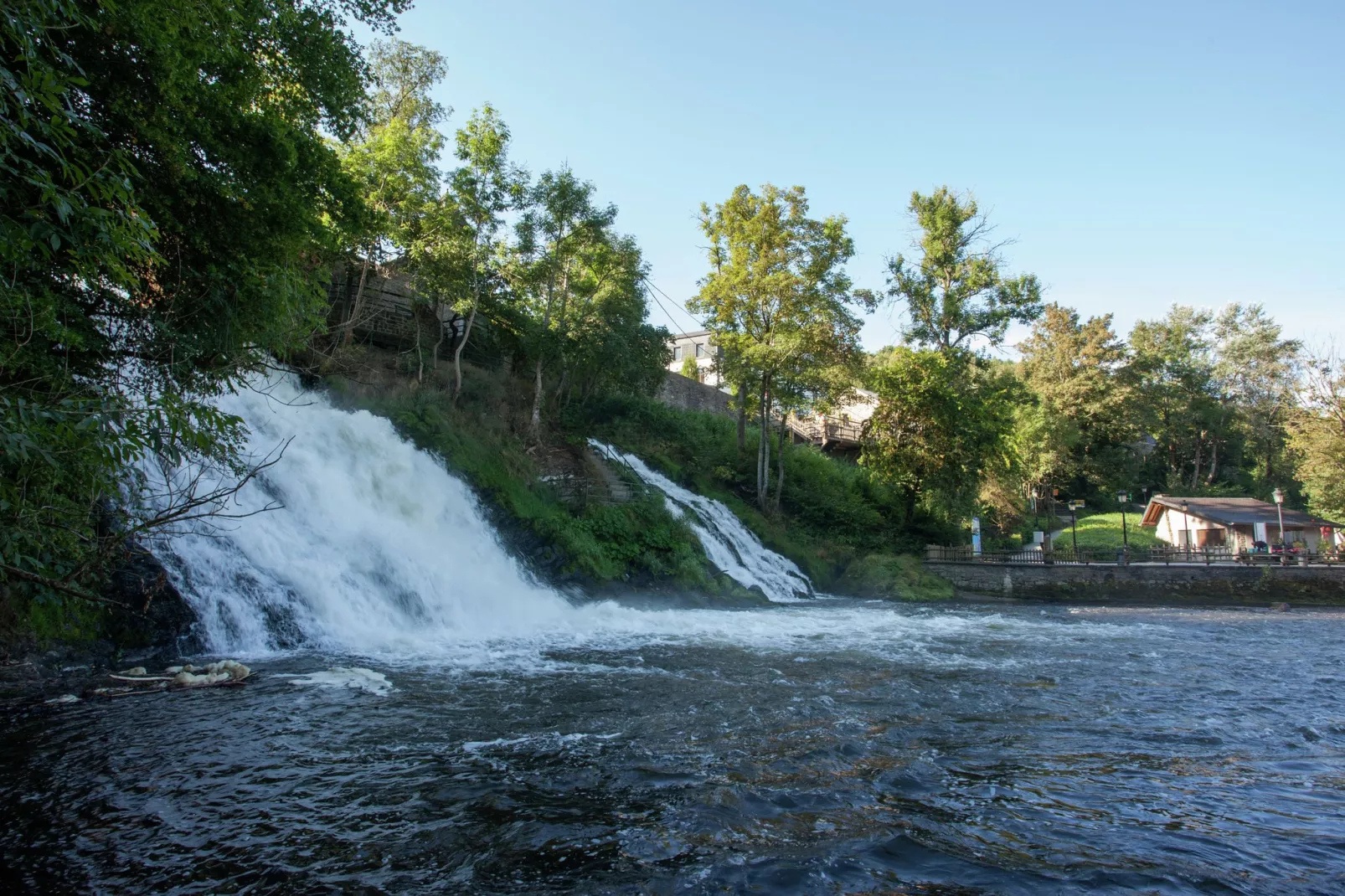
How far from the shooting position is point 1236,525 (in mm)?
39281

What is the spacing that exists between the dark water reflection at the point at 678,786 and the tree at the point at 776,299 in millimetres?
18449

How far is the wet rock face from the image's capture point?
9500mm

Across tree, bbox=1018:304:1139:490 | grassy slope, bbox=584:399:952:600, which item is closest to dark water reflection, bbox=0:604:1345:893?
grassy slope, bbox=584:399:952:600

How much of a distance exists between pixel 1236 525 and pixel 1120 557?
59.9ft

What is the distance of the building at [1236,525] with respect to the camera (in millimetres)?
37594

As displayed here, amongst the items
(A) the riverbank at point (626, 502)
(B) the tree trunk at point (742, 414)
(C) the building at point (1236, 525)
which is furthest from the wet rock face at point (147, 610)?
(C) the building at point (1236, 525)

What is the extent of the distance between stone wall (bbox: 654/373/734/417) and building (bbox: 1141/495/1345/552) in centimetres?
2449

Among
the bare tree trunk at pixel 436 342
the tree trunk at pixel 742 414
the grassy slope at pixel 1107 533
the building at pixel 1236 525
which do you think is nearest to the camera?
the bare tree trunk at pixel 436 342

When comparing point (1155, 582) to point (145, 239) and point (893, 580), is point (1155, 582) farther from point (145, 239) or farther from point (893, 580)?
point (145, 239)

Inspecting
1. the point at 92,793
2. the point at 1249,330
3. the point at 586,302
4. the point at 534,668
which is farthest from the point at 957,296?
the point at 1249,330

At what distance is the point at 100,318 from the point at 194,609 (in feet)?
14.5

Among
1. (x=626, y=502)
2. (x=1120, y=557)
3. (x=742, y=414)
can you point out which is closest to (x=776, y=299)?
(x=742, y=414)

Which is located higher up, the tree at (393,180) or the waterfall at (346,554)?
the tree at (393,180)

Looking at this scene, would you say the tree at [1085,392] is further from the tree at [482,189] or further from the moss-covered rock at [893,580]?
the tree at [482,189]
